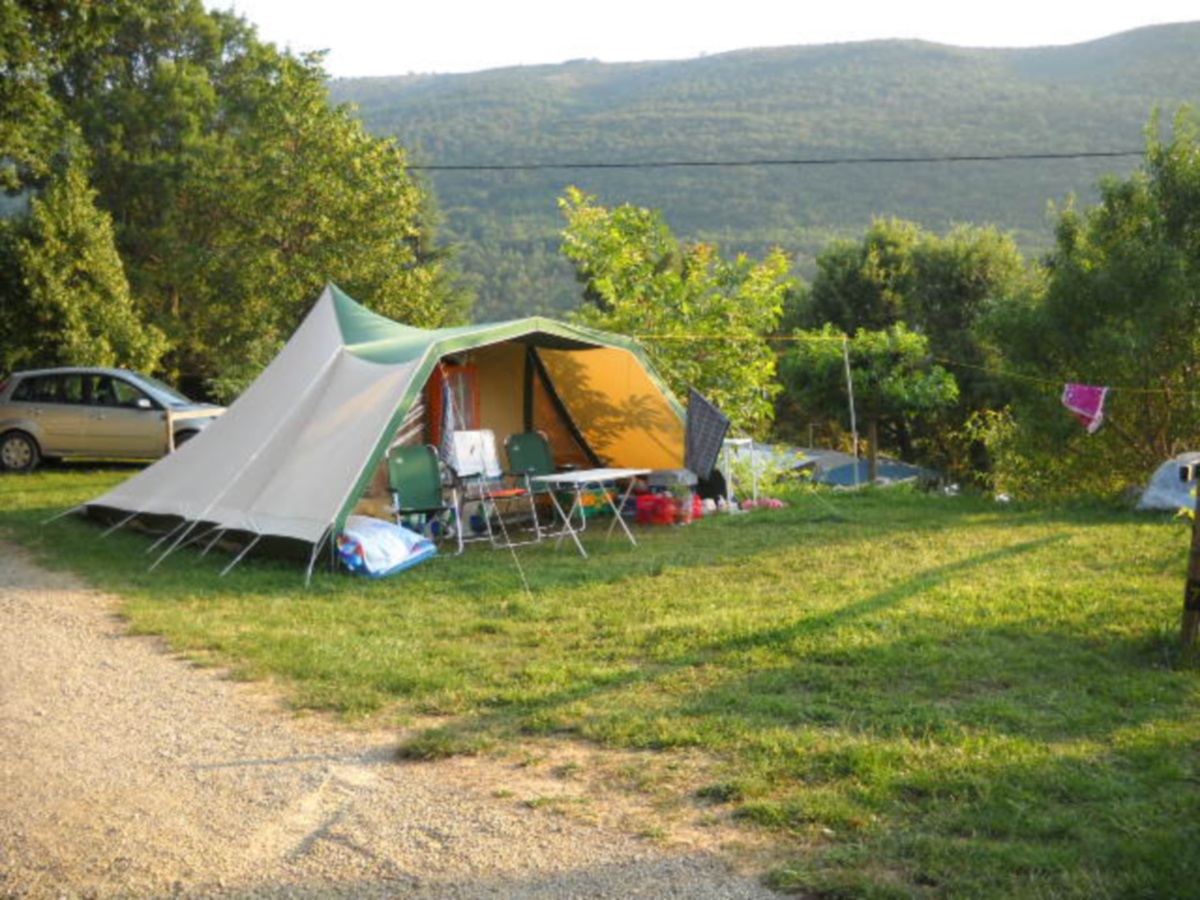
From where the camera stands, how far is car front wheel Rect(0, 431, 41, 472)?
13.7m

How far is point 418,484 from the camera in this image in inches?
345

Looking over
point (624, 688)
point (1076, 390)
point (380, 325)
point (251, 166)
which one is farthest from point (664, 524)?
point (251, 166)

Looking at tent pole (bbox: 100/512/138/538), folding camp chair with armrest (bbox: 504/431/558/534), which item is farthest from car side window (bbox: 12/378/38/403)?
folding camp chair with armrest (bbox: 504/431/558/534)

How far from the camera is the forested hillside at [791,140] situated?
45531mm

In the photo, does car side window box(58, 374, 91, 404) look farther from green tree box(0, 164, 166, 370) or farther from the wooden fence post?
the wooden fence post

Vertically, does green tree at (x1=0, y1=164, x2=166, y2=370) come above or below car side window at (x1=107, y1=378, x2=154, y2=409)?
above

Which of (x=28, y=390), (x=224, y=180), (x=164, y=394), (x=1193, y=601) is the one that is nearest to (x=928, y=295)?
(x=224, y=180)

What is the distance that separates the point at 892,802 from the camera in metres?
A: 3.39

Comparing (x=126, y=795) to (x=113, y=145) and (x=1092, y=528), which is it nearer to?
(x=1092, y=528)

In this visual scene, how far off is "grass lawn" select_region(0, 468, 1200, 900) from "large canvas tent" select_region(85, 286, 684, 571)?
17.5 inches

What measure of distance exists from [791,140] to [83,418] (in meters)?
51.8

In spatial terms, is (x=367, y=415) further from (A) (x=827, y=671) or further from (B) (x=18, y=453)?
(B) (x=18, y=453)

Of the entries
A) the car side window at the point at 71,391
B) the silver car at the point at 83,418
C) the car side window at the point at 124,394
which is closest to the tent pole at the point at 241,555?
the silver car at the point at 83,418

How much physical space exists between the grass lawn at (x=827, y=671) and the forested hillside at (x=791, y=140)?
2589 centimetres
